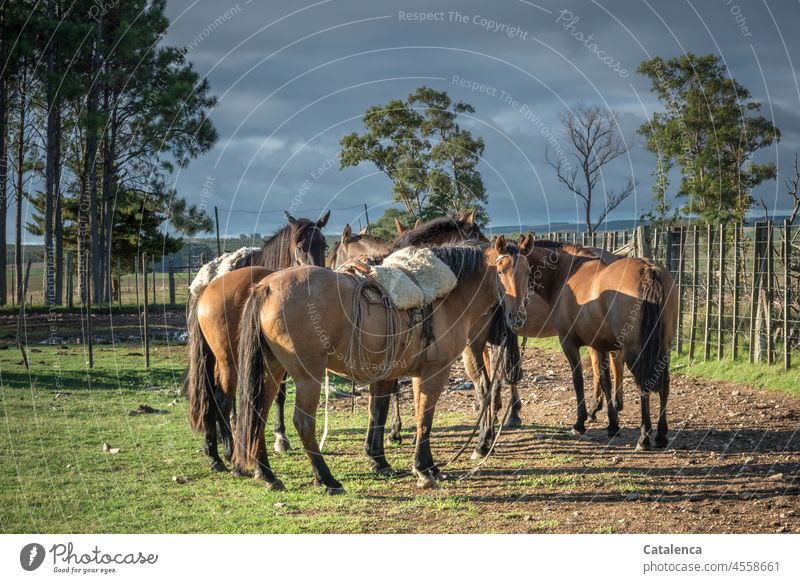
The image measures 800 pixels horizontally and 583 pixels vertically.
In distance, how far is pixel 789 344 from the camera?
37.9 feet

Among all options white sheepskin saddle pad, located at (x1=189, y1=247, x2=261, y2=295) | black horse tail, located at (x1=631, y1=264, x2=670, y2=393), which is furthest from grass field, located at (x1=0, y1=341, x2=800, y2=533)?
white sheepskin saddle pad, located at (x1=189, y1=247, x2=261, y2=295)

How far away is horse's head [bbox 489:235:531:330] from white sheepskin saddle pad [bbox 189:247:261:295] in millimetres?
3123

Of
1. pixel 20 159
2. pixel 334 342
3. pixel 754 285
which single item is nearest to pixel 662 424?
pixel 334 342

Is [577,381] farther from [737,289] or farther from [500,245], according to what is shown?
[737,289]

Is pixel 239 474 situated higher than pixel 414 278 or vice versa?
pixel 414 278

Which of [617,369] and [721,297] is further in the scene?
[721,297]

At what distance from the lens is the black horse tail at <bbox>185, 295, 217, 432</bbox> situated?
736 centimetres

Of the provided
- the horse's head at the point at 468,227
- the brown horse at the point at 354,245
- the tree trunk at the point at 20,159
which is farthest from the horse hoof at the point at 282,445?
the tree trunk at the point at 20,159

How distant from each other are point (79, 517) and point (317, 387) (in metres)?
2.16

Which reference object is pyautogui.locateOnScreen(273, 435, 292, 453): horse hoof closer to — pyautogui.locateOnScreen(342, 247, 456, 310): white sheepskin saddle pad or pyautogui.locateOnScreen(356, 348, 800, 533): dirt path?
pyautogui.locateOnScreen(356, 348, 800, 533): dirt path

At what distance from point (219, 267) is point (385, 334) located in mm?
2883

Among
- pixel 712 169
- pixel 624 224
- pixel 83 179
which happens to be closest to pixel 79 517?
pixel 83 179

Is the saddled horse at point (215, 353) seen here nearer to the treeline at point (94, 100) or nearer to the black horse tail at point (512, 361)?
the black horse tail at point (512, 361)

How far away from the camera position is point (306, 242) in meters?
8.37
